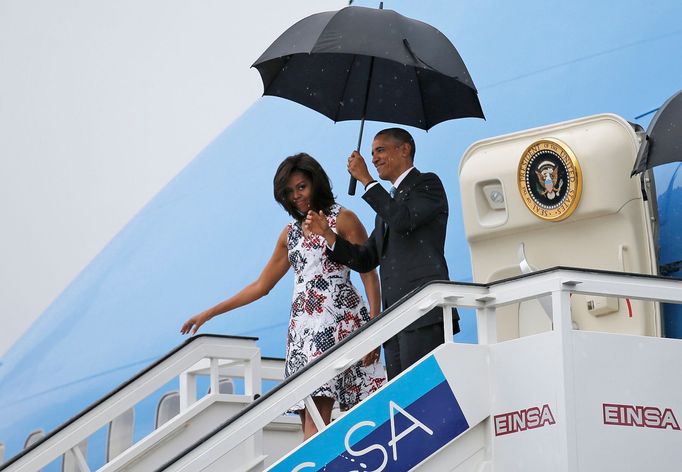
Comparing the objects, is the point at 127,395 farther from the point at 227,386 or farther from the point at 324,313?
the point at 227,386

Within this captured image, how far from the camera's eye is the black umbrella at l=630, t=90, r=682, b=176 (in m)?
5.65

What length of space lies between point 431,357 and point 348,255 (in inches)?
39.2

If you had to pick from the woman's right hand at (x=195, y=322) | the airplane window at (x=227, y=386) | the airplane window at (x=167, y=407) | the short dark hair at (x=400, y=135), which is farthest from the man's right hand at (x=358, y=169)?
the airplane window at (x=167, y=407)

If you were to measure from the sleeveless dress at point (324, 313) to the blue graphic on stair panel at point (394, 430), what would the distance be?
866mm

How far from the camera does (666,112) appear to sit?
5820mm

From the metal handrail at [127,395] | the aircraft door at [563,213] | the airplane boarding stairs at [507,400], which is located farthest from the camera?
the metal handrail at [127,395]

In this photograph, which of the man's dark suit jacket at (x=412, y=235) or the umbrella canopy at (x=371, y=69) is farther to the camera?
the umbrella canopy at (x=371, y=69)

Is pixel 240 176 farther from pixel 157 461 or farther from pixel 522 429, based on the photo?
pixel 522 429

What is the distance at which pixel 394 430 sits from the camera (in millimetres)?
5289

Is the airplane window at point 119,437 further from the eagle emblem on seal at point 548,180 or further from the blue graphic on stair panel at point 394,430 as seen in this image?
the blue graphic on stair panel at point 394,430

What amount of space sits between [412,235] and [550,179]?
3.70 ft

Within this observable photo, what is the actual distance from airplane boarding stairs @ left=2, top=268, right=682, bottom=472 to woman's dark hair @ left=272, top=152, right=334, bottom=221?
1.06 m

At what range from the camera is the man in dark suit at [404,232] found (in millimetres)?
5695

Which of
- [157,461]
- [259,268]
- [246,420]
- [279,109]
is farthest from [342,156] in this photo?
[246,420]
